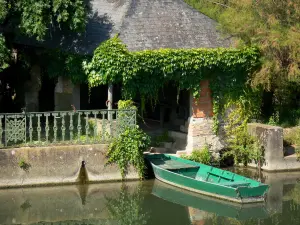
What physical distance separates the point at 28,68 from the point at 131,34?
4.21 metres

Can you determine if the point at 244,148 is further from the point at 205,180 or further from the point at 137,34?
the point at 137,34

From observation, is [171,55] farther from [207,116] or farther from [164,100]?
[164,100]

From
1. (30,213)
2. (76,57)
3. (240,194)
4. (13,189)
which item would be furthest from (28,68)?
(240,194)

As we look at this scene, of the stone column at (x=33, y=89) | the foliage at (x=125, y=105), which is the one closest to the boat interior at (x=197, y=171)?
the foliage at (x=125, y=105)

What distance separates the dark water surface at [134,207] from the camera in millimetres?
17312

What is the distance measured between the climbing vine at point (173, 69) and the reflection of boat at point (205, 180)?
2219 millimetres

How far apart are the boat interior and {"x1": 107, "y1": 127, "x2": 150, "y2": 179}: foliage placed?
0.87 m

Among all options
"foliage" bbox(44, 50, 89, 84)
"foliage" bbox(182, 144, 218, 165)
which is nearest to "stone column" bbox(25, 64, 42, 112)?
"foliage" bbox(44, 50, 89, 84)

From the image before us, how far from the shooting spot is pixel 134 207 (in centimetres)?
1828

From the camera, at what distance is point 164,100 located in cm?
2520

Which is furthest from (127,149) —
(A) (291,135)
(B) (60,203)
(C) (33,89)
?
(A) (291,135)

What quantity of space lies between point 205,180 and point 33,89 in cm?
755

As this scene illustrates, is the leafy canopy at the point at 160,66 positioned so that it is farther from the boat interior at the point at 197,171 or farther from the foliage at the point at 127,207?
the foliage at the point at 127,207

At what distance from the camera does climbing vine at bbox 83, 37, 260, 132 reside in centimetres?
2047
